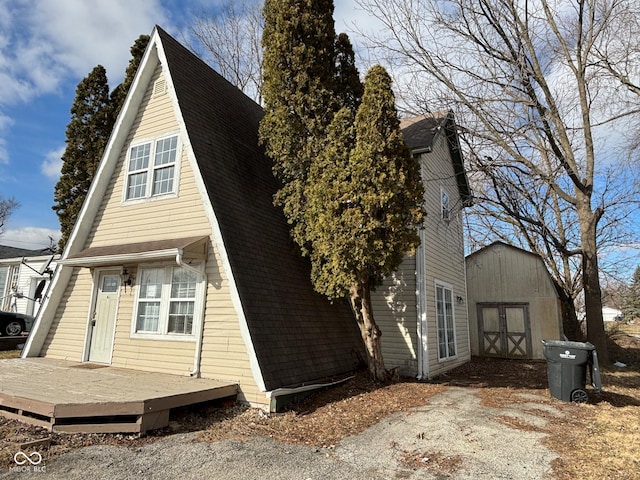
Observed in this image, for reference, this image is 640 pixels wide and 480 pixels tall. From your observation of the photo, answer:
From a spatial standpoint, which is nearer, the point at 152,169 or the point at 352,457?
the point at 352,457

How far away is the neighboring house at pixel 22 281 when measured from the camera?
2058 cm

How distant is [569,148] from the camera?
12750 millimetres

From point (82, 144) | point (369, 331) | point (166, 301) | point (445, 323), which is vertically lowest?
point (369, 331)

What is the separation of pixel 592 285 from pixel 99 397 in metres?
13.4

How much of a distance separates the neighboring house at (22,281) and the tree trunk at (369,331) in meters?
18.9

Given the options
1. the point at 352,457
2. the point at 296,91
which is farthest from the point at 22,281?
the point at 352,457

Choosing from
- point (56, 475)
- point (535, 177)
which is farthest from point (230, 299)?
point (535, 177)

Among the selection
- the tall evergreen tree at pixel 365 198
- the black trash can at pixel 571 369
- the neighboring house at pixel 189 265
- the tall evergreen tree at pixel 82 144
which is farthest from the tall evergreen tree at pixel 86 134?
the black trash can at pixel 571 369

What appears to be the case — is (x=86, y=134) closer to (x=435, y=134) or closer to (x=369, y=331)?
(x=435, y=134)

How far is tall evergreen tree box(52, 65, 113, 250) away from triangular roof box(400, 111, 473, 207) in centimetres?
1180

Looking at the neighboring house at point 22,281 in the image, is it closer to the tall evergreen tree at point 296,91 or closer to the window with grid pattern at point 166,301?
the window with grid pattern at point 166,301

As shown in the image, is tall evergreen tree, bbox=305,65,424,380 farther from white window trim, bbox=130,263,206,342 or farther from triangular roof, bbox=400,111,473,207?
triangular roof, bbox=400,111,473,207

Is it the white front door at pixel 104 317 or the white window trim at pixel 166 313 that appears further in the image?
the white front door at pixel 104 317

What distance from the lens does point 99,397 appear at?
5484 mm
